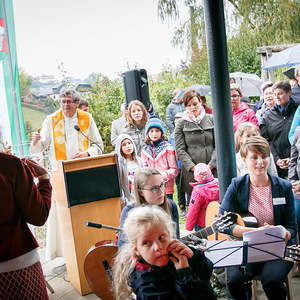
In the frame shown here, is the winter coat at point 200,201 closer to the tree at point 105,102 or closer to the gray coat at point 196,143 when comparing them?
the gray coat at point 196,143

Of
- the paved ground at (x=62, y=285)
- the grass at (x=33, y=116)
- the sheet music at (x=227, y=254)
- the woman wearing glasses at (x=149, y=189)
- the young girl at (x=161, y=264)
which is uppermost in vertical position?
the grass at (x=33, y=116)

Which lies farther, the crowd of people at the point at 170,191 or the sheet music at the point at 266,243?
the sheet music at the point at 266,243

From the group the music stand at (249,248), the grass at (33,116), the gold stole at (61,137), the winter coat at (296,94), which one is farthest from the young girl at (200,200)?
the grass at (33,116)

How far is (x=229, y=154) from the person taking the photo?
348 centimetres

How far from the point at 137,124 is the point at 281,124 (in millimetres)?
1613

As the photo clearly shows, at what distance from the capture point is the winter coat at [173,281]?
1913mm

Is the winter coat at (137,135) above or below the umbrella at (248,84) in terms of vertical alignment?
below

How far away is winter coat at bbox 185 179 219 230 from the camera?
3.82 meters

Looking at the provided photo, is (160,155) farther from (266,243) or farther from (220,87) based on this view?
(266,243)

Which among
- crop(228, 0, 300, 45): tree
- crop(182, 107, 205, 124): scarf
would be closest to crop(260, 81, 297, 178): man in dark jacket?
crop(182, 107, 205, 124): scarf

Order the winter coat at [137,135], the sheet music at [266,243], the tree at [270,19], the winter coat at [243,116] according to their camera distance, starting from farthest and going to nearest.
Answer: the tree at [270,19] < the winter coat at [137,135] < the winter coat at [243,116] < the sheet music at [266,243]

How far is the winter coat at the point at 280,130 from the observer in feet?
14.3

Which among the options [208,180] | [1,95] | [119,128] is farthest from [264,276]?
[1,95]

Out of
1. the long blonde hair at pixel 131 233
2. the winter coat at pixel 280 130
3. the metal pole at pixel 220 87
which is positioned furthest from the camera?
the winter coat at pixel 280 130
